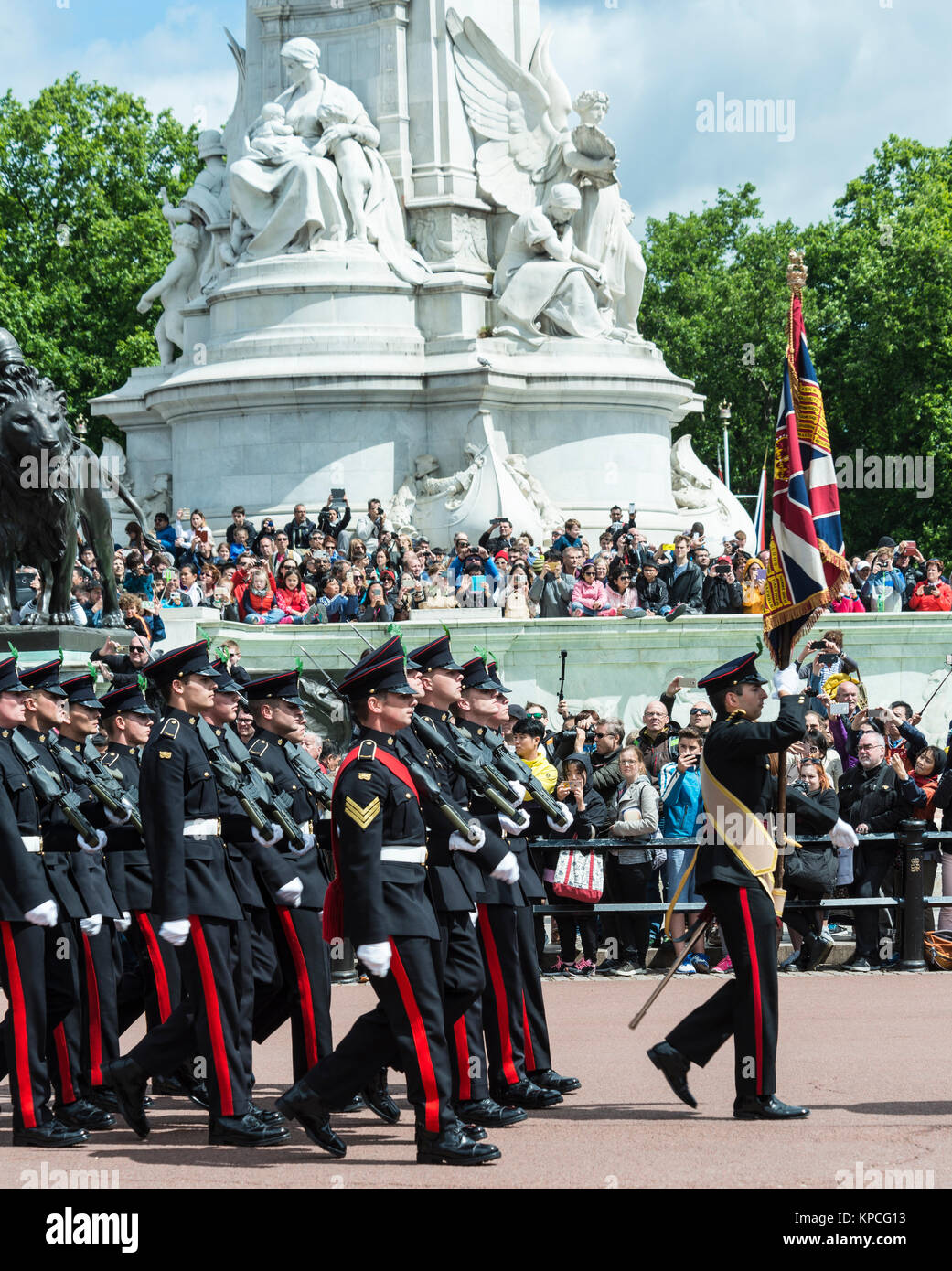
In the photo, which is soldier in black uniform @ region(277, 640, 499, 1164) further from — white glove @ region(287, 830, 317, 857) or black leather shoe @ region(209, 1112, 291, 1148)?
white glove @ region(287, 830, 317, 857)

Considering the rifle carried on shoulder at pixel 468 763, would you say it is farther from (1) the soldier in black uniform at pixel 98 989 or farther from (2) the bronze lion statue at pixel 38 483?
(2) the bronze lion statue at pixel 38 483

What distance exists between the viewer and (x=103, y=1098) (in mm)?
10523

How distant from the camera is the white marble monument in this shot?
98.4ft

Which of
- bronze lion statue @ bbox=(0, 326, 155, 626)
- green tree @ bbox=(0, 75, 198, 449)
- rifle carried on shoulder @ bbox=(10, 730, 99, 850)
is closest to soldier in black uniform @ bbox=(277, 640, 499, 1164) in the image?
rifle carried on shoulder @ bbox=(10, 730, 99, 850)

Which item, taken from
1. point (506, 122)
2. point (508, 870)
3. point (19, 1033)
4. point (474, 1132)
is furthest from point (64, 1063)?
point (506, 122)

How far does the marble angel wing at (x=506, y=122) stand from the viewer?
3148cm

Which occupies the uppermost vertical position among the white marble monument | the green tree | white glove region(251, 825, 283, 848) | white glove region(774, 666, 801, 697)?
the green tree

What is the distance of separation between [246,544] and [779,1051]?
52.2ft

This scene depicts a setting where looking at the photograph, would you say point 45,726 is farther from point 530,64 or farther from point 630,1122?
point 530,64

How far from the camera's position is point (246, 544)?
26.5 m

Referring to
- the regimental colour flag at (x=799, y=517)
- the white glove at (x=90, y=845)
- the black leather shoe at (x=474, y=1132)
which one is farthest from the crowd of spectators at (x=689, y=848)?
the black leather shoe at (x=474, y=1132)

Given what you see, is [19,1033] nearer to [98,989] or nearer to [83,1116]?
[83,1116]

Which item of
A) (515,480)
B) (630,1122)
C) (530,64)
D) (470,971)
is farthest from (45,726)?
(530,64)

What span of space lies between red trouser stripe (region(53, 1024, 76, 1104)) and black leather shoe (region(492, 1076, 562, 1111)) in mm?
2025
